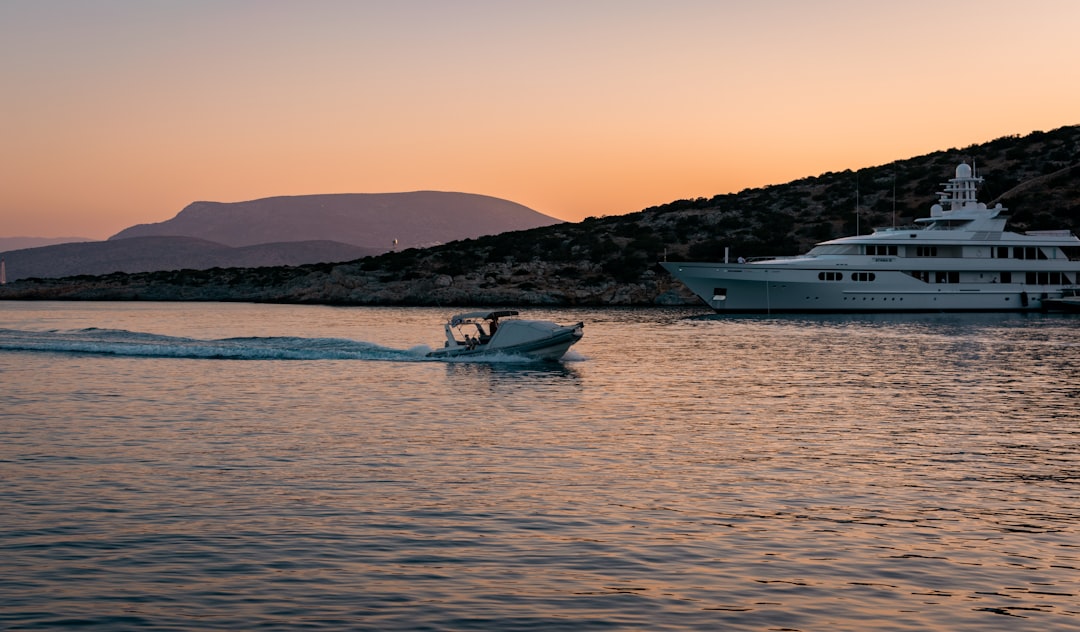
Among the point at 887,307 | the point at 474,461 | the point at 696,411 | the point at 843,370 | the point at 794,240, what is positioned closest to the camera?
the point at 474,461

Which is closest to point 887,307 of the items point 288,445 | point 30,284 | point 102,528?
point 288,445

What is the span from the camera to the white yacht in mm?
94125

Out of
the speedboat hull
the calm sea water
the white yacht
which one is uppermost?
the white yacht

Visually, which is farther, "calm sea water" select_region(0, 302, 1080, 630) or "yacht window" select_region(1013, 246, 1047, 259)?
"yacht window" select_region(1013, 246, 1047, 259)

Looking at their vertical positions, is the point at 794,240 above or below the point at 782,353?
above

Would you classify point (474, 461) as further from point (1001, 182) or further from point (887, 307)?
point (1001, 182)

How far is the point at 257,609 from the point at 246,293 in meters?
146

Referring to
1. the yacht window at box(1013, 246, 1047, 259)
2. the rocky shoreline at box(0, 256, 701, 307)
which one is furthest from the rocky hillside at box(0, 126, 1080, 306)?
the yacht window at box(1013, 246, 1047, 259)

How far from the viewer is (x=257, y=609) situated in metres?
12.1

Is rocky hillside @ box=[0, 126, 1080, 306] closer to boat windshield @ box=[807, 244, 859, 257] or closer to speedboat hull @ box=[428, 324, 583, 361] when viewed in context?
boat windshield @ box=[807, 244, 859, 257]

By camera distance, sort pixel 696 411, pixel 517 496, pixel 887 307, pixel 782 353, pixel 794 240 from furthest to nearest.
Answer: pixel 794 240
pixel 887 307
pixel 782 353
pixel 696 411
pixel 517 496

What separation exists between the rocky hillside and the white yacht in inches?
1114

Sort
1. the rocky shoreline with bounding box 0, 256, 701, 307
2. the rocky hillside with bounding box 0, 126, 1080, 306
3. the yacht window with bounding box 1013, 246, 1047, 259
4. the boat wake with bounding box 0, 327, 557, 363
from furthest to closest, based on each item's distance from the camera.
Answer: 1. the rocky hillside with bounding box 0, 126, 1080, 306
2. the rocky shoreline with bounding box 0, 256, 701, 307
3. the yacht window with bounding box 1013, 246, 1047, 259
4. the boat wake with bounding box 0, 327, 557, 363

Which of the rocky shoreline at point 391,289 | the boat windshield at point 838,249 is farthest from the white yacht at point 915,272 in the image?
the rocky shoreline at point 391,289
